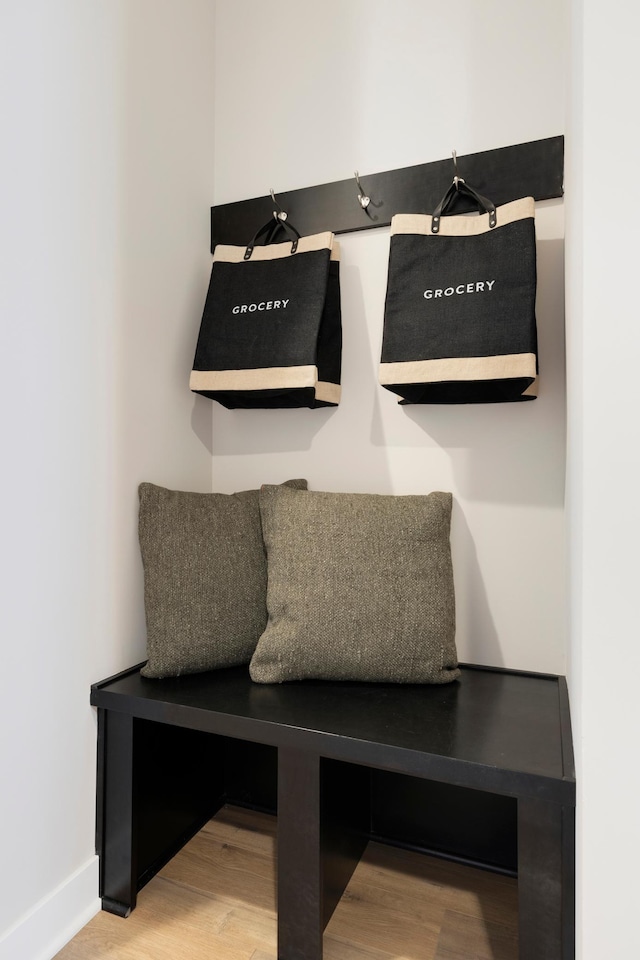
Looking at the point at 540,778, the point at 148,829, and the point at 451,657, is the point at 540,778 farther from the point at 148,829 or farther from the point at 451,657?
the point at 148,829

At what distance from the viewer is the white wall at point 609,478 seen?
768 mm

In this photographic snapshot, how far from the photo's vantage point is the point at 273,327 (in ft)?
5.01

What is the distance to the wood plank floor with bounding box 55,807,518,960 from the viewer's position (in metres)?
1.17

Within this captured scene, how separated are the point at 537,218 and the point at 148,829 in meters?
1.77

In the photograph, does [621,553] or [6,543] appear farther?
[6,543]

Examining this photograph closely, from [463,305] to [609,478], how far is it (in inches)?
26.8

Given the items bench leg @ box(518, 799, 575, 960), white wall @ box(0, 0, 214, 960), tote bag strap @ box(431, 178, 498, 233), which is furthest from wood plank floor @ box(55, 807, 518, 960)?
tote bag strap @ box(431, 178, 498, 233)

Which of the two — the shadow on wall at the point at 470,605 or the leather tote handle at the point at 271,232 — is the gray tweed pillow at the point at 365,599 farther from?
the leather tote handle at the point at 271,232

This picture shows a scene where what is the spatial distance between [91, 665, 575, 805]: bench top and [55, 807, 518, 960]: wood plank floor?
1.45 ft

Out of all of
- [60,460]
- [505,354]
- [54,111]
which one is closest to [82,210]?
[54,111]

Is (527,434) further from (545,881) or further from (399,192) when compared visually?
(545,881)

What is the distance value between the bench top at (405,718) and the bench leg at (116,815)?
74mm

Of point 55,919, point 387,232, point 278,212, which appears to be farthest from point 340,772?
point 278,212

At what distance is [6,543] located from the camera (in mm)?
1089
